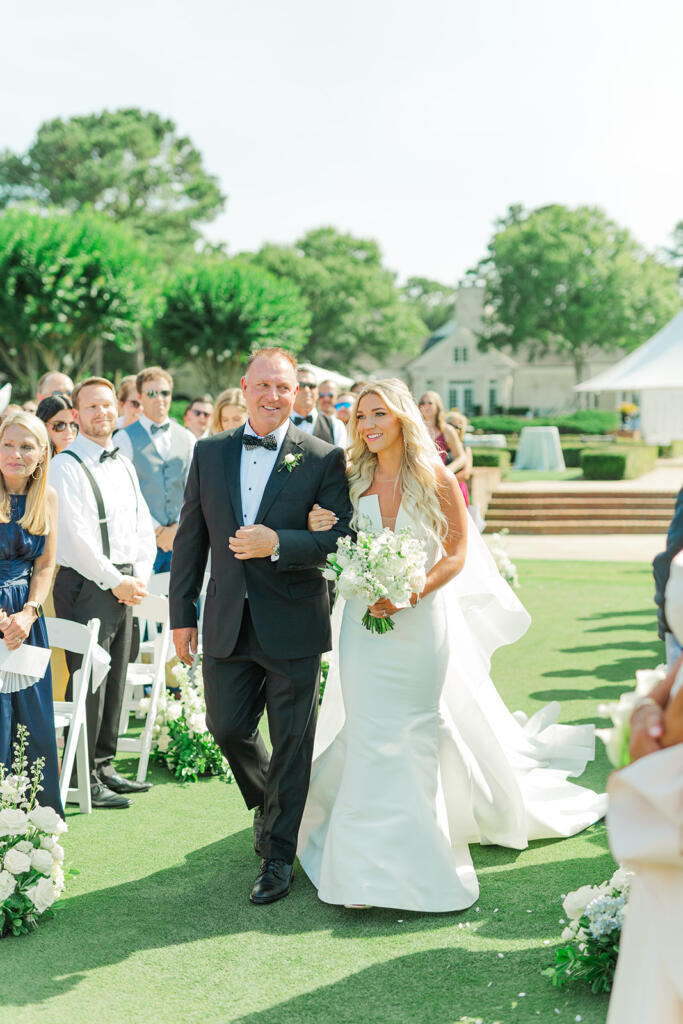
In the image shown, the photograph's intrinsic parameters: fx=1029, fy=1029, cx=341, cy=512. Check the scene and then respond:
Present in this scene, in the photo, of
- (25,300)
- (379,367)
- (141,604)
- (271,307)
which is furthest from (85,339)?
(379,367)

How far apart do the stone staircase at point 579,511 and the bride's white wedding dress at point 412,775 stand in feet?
49.1

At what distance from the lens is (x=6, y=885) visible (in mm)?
4207

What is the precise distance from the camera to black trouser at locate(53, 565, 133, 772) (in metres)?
5.95

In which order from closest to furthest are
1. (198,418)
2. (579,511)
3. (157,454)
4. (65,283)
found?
(157,454) < (198,418) < (579,511) < (65,283)

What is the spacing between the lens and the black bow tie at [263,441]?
4.67 metres

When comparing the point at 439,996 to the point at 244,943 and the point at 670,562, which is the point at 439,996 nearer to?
the point at 244,943

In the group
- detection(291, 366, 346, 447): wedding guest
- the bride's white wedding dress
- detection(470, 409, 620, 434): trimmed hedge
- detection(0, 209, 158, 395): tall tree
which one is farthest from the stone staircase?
detection(470, 409, 620, 434): trimmed hedge

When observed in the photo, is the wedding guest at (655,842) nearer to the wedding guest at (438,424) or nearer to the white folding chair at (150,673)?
the white folding chair at (150,673)

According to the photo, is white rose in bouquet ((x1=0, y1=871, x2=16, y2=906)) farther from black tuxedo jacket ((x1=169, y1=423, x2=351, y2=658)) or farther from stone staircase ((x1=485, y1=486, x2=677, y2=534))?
stone staircase ((x1=485, y1=486, x2=677, y2=534))

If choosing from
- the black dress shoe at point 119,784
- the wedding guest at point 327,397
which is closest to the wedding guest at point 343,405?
the wedding guest at point 327,397

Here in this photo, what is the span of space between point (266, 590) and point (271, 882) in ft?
4.28

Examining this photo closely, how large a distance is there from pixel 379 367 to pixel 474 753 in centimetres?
7670

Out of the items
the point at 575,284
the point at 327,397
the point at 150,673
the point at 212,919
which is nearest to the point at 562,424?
the point at 575,284

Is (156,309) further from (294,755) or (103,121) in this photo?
(294,755)
